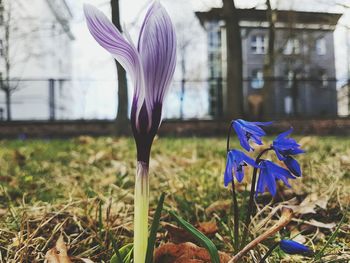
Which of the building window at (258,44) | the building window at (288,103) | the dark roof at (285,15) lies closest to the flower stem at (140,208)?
the dark roof at (285,15)

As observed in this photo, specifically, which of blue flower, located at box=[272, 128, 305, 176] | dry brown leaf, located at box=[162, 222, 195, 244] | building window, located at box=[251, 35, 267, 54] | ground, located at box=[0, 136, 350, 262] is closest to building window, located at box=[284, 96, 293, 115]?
building window, located at box=[251, 35, 267, 54]

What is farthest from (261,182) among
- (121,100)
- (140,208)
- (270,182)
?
(121,100)

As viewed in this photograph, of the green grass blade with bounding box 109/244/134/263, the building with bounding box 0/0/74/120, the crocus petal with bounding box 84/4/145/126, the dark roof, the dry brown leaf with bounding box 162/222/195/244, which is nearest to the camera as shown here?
the crocus petal with bounding box 84/4/145/126

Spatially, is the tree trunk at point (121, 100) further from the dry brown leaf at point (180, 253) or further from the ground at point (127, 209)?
the dry brown leaf at point (180, 253)

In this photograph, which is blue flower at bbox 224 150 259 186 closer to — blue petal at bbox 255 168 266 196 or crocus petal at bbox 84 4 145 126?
A: blue petal at bbox 255 168 266 196

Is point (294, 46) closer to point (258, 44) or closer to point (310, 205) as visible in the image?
point (258, 44)

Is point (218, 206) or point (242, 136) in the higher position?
point (242, 136)

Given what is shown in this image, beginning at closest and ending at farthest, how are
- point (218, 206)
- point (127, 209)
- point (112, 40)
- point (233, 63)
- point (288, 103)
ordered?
1. point (112, 40)
2. point (127, 209)
3. point (218, 206)
4. point (233, 63)
5. point (288, 103)

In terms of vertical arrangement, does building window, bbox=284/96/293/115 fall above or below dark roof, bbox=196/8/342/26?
below

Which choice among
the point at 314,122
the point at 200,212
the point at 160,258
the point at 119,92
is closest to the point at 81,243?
the point at 160,258
